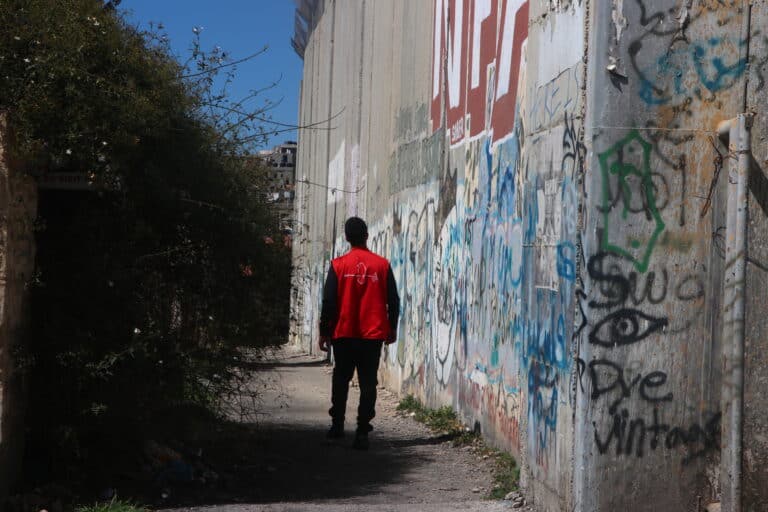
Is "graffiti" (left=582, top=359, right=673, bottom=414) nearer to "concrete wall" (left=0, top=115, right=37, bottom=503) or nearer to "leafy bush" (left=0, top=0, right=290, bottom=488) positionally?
"leafy bush" (left=0, top=0, right=290, bottom=488)

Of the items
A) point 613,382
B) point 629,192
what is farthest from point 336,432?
point 629,192

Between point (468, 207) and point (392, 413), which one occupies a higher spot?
point (468, 207)

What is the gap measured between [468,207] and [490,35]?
4.77 feet

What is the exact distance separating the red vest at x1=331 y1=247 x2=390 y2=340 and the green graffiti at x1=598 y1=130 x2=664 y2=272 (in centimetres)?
339

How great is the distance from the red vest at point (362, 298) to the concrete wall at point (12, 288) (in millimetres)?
2975

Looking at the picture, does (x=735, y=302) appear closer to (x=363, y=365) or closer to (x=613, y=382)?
(x=613, y=382)

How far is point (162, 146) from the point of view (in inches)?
244

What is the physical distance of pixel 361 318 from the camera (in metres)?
8.11

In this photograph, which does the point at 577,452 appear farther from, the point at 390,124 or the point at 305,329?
the point at 305,329

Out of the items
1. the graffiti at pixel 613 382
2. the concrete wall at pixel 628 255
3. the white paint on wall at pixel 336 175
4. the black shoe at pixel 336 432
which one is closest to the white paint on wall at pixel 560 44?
the concrete wall at pixel 628 255

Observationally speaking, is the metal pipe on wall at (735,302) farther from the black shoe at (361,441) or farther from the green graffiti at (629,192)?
the black shoe at (361,441)

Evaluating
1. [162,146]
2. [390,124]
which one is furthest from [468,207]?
[390,124]

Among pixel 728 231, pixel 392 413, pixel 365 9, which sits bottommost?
pixel 392 413

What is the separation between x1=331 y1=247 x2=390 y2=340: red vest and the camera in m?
8.08
